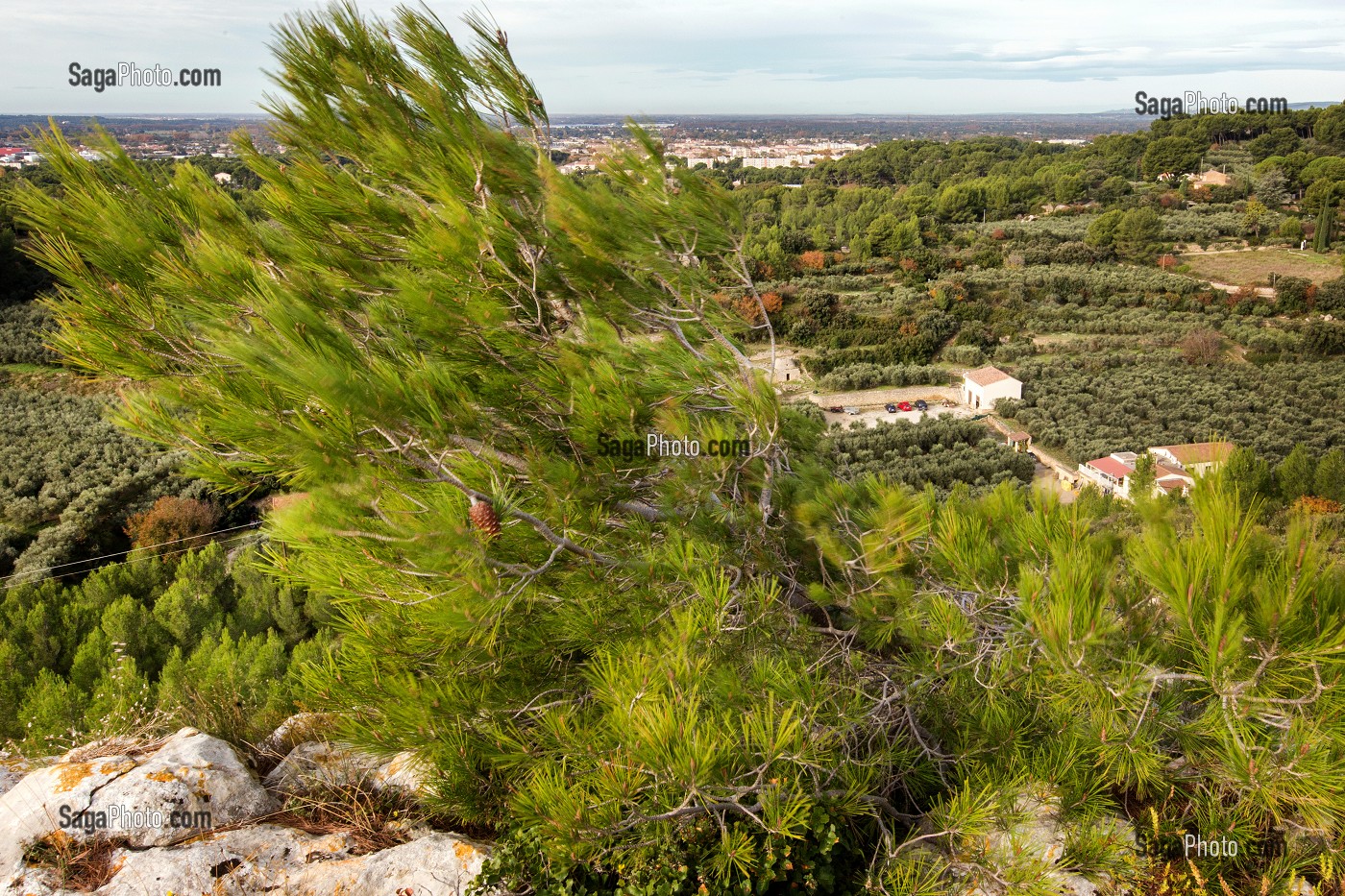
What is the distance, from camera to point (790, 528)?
2.23m

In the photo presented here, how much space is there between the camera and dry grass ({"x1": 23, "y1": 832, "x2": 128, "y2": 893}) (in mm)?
1779

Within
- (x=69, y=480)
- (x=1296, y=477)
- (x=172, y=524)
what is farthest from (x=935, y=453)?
(x=69, y=480)

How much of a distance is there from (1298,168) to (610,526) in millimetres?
48092

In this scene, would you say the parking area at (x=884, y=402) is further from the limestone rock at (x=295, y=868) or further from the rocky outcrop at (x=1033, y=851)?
the limestone rock at (x=295, y=868)

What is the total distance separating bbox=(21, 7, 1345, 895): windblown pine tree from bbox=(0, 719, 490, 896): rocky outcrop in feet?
0.66

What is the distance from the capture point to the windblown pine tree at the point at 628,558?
4.30 ft

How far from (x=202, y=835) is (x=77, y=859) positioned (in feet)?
0.84

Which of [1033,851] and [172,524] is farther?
[172,524]

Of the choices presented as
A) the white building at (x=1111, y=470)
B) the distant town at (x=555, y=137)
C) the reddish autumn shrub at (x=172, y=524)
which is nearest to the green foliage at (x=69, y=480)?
the reddish autumn shrub at (x=172, y=524)

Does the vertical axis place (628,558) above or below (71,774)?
above

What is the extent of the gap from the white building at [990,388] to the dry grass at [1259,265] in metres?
15.4

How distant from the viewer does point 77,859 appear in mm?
1828

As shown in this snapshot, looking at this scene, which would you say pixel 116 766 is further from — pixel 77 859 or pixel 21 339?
pixel 21 339

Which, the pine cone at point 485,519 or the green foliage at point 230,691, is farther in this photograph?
the green foliage at point 230,691
